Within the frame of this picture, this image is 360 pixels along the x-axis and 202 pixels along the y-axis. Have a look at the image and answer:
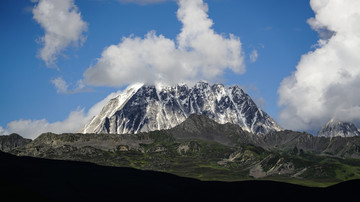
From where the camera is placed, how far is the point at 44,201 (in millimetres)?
194625

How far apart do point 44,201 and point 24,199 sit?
8.75 m

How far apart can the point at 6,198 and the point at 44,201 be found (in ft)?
53.5

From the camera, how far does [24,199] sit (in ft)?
625

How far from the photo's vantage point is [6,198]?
186 metres

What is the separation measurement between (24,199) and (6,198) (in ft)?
24.8
